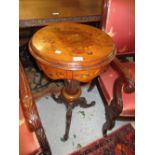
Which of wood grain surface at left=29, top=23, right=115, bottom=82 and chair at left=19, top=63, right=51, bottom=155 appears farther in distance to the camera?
wood grain surface at left=29, top=23, right=115, bottom=82

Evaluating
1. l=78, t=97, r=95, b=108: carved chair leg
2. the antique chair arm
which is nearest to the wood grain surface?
the antique chair arm

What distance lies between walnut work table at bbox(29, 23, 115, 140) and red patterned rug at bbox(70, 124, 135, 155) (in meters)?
0.70

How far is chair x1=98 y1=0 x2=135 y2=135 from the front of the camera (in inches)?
62.1

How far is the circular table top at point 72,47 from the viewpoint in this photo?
4.39 feet

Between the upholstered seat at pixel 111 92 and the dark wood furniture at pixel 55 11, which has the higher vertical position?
the dark wood furniture at pixel 55 11

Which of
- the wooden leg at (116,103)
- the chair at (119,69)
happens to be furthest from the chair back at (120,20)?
the wooden leg at (116,103)

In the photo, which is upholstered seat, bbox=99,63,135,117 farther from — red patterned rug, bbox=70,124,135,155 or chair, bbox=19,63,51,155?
chair, bbox=19,63,51,155

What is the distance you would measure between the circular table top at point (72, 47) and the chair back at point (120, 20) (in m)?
0.18

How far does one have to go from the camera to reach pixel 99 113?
7.09 feet

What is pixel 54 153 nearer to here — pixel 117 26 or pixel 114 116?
pixel 114 116

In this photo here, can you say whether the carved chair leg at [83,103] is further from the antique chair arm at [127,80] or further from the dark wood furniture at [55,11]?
the dark wood furniture at [55,11]

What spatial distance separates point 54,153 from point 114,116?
0.60 m
